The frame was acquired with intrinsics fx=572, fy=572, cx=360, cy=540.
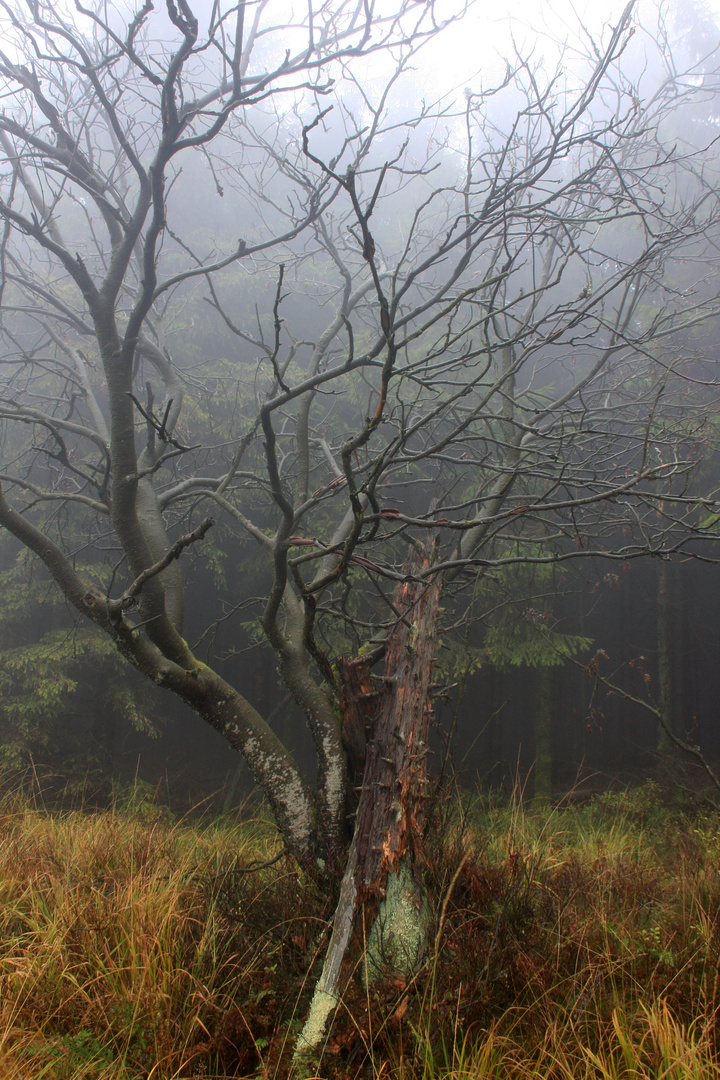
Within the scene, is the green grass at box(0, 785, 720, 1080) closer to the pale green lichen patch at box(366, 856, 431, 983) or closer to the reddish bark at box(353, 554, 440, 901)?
the pale green lichen patch at box(366, 856, 431, 983)

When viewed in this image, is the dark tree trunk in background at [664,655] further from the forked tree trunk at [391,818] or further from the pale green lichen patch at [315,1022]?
the pale green lichen patch at [315,1022]

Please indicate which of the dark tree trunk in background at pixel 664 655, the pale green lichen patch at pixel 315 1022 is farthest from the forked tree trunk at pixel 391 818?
the dark tree trunk in background at pixel 664 655

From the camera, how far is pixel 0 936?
2.69 metres

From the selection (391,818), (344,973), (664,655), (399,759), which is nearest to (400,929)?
(344,973)

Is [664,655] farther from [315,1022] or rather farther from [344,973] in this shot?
[315,1022]

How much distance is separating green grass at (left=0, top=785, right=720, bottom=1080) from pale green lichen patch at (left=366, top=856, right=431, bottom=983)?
0.21 feet

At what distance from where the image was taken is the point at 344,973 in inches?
93.5

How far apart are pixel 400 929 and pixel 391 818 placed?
47 cm

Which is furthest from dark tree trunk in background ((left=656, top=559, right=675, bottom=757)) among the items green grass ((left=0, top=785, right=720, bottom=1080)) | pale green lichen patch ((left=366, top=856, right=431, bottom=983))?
pale green lichen patch ((left=366, top=856, right=431, bottom=983))

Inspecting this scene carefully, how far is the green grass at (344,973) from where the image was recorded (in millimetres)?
2049

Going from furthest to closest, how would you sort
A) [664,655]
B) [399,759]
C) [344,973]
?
[664,655] → [399,759] → [344,973]

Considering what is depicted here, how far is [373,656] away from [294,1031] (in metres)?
1.91

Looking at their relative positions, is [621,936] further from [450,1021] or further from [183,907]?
[183,907]

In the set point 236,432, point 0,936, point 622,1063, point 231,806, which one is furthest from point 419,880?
point 236,432
